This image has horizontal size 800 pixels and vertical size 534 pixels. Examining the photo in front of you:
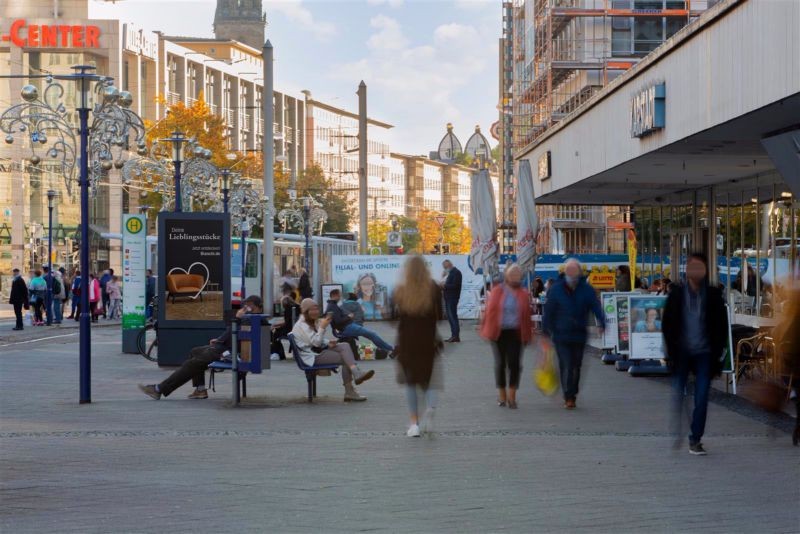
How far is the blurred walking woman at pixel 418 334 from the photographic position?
14469mm

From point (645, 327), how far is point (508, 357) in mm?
4122

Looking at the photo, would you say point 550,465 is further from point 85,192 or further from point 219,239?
point 219,239

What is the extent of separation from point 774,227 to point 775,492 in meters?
17.5

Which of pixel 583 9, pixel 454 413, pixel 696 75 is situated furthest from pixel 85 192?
pixel 583 9

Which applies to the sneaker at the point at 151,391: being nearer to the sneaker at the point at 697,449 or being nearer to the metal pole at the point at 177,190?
the sneaker at the point at 697,449

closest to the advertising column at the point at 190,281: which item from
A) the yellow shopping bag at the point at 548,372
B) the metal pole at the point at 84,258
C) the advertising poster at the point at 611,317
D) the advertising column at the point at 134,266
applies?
the advertising column at the point at 134,266

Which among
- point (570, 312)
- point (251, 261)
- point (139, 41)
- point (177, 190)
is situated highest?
point (139, 41)

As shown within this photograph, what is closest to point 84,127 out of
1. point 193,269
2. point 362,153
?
point 193,269

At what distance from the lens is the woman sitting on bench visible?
18.0m

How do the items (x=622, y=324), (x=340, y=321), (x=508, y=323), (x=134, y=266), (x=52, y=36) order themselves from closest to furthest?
(x=508, y=323) → (x=622, y=324) → (x=340, y=321) → (x=134, y=266) → (x=52, y=36)

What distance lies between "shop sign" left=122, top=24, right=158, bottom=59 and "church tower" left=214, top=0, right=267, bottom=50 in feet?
298

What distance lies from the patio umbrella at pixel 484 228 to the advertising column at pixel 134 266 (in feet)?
30.5

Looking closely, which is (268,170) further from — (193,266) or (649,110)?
(649,110)

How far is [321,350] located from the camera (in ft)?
60.0
